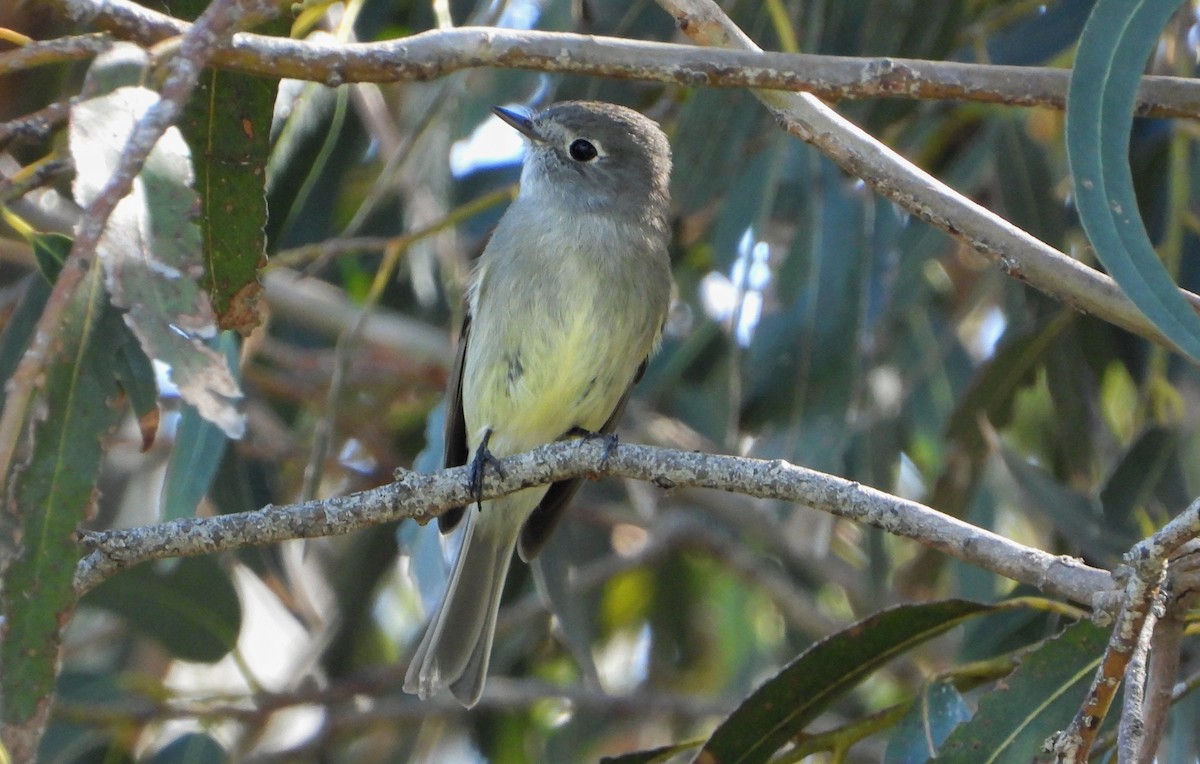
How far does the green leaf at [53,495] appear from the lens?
1858 mm

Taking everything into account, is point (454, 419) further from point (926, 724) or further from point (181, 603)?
point (926, 724)

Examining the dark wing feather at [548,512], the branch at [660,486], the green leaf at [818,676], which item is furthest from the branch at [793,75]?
the dark wing feather at [548,512]

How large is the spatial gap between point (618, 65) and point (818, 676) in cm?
123

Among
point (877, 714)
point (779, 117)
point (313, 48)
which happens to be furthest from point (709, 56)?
point (877, 714)

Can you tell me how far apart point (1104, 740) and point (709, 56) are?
4.59ft

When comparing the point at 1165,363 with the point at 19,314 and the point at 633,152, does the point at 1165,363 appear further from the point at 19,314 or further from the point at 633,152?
the point at 19,314

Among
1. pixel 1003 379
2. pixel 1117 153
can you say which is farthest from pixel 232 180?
pixel 1003 379

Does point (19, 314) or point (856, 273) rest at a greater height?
point (856, 273)

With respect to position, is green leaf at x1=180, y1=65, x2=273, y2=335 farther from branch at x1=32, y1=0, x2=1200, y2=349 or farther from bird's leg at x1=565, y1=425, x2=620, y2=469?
bird's leg at x1=565, y1=425, x2=620, y2=469

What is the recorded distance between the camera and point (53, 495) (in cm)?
199

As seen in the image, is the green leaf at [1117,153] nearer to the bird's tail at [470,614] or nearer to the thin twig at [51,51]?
the thin twig at [51,51]

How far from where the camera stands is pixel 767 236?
4707mm

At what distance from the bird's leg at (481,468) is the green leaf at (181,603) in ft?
2.37

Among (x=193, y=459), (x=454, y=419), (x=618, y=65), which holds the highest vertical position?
(x=618, y=65)
